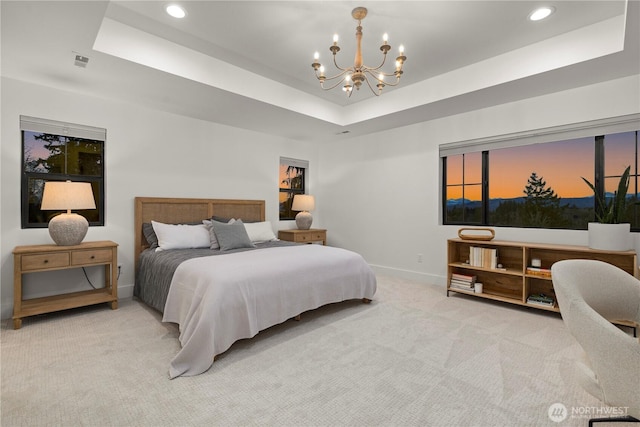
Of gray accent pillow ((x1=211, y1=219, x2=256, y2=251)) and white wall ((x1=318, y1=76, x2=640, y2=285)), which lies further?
gray accent pillow ((x1=211, y1=219, x2=256, y2=251))

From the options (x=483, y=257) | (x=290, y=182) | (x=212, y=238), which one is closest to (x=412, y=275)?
(x=483, y=257)

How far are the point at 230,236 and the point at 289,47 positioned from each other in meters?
2.17

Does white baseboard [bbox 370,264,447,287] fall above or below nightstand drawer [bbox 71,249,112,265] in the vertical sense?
below

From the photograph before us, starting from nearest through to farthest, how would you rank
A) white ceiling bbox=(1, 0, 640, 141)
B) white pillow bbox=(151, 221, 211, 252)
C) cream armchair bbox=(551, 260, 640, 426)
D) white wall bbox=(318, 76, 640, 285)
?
cream armchair bbox=(551, 260, 640, 426)
white ceiling bbox=(1, 0, 640, 141)
white wall bbox=(318, 76, 640, 285)
white pillow bbox=(151, 221, 211, 252)

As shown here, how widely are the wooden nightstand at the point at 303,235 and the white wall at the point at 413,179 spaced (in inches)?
17.8

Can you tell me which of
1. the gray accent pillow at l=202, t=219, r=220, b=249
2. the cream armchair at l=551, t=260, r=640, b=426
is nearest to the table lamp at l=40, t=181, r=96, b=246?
the gray accent pillow at l=202, t=219, r=220, b=249

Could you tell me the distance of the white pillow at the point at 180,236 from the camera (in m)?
3.62

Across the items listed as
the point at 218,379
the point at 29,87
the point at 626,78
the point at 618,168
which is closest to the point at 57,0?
the point at 29,87

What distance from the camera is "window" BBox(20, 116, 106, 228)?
3.29 metres

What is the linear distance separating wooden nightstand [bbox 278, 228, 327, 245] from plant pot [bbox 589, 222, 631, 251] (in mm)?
3697

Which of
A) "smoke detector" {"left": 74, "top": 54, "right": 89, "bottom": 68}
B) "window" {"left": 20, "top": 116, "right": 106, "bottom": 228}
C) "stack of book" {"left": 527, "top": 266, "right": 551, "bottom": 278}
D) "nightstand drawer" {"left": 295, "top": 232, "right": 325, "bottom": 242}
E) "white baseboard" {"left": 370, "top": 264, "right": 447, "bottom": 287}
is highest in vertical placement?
"smoke detector" {"left": 74, "top": 54, "right": 89, "bottom": 68}

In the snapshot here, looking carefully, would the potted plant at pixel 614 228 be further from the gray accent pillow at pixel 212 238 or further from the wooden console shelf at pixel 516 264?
the gray accent pillow at pixel 212 238

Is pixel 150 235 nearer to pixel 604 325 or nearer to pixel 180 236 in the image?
pixel 180 236

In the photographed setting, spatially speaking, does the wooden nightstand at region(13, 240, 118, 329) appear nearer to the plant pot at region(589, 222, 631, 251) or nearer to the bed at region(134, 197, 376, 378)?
the bed at region(134, 197, 376, 378)
